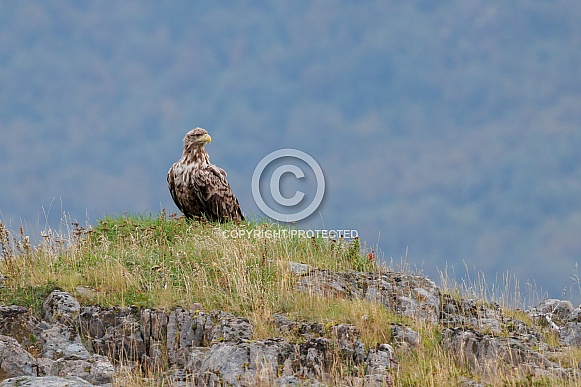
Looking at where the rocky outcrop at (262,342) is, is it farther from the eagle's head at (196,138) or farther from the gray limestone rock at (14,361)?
the eagle's head at (196,138)

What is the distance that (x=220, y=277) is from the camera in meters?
15.9

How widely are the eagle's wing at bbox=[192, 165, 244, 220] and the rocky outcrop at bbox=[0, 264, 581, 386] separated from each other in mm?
4892

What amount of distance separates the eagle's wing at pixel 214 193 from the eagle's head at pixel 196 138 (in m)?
0.66

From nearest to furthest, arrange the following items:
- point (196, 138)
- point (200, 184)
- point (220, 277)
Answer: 1. point (220, 277)
2. point (200, 184)
3. point (196, 138)

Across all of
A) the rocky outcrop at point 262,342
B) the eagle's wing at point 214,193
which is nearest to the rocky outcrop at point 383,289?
the rocky outcrop at point 262,342

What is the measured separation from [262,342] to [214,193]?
29.1 ft

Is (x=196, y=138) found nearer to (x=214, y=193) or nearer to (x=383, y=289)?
(x=214, y=193)

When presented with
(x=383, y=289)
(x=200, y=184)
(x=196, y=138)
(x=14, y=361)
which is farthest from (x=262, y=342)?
(x=196, y=138)

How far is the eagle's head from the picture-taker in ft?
67.2

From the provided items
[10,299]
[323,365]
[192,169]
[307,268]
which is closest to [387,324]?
[323,365]

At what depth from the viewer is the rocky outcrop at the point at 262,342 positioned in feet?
39.2

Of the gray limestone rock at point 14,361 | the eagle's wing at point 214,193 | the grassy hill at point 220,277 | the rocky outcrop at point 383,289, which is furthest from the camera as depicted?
the eagle's wing at point 214,193

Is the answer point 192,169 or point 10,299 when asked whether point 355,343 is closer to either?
point 10,299

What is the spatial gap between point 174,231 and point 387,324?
8030mm
